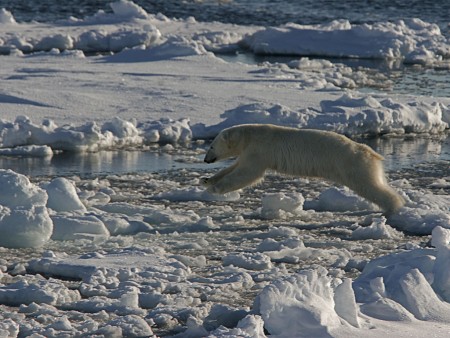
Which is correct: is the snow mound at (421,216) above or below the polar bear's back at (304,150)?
below

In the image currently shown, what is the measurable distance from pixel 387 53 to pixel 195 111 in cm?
801

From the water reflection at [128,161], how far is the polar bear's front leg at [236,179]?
216 cm

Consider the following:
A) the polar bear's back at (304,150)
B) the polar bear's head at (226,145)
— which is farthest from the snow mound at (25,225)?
the polar bear's back at (304,150)

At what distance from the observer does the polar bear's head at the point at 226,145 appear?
27.6 ft

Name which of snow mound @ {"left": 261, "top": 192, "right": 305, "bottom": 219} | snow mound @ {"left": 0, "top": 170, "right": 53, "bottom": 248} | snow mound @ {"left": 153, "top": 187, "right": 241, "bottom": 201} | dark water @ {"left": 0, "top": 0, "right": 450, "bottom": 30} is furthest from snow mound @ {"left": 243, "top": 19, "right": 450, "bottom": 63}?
snow mound @ {"left": 0, "top": 170, "right": 53, "bottom": 248}

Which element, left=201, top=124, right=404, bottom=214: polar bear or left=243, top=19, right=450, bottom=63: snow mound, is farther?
left=243, top=19, right=450, bottom=63: snow mound

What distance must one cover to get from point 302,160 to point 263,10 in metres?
20.0

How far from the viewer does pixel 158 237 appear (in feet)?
25.4

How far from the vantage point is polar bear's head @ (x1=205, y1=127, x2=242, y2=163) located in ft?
27.6

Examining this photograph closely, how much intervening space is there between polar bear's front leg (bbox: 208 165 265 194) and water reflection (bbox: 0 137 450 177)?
2.16m

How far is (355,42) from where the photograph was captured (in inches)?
810

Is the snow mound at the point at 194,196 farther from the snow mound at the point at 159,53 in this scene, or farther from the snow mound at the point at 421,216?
the snow mound at the point at 159,53

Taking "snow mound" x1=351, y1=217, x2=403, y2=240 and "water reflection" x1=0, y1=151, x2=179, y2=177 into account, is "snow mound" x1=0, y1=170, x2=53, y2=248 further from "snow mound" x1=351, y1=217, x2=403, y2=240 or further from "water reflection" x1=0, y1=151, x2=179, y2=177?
"water reflection" x1=0, y1=151, x2=179, y2=177

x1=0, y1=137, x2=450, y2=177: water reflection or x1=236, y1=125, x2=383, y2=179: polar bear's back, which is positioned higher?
x1=236, y1=125, x2=383, y2=179: polar bear's back
